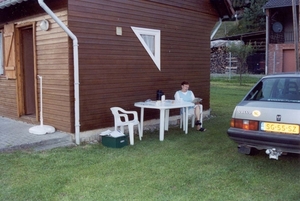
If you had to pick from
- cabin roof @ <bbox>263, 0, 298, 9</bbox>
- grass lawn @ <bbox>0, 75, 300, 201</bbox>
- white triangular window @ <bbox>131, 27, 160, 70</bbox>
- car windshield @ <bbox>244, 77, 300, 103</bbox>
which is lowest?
grass lawn @ <bbox>0, 75, 300, 201</bbox>

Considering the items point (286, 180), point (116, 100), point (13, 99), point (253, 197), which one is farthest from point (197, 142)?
point (13, 99)

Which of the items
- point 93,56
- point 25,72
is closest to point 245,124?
point 93,56

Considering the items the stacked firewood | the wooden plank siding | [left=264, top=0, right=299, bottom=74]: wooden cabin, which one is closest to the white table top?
the wooden plank siding

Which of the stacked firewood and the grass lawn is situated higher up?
the stacked firewood

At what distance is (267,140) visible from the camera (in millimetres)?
4691

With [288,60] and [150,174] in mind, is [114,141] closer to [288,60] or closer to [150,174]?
[150,174]

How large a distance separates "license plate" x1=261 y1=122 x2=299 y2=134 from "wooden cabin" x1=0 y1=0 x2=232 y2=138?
357 centimetres

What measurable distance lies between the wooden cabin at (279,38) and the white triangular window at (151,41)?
1646 cm

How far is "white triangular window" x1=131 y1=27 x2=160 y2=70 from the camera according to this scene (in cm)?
808

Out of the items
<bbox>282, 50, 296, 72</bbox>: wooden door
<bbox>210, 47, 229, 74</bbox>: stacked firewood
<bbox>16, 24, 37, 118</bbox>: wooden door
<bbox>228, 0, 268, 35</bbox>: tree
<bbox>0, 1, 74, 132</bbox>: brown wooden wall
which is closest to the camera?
<bbox>0, 1, 74, 132</bbox>: brown wooden wall

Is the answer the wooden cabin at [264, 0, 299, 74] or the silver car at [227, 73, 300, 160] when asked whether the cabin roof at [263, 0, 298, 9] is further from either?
the silver car at [227, 73, 300, 160]

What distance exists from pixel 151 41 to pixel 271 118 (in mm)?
4405

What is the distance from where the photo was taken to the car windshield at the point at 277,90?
502 cm

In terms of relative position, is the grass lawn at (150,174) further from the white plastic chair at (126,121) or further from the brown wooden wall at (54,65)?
the brown wooden wall at (54,65)
